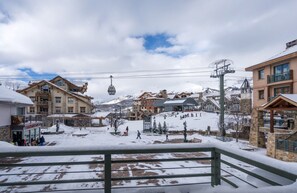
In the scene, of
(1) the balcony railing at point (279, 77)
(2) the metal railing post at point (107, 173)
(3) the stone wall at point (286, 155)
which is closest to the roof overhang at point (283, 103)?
(3) the stone wall at point (286, 155)

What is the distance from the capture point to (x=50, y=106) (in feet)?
134

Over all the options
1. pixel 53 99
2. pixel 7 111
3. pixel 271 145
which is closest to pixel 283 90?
pixel 271 145

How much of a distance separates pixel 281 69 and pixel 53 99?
118 feet

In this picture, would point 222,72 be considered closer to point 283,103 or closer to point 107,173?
point 283,103

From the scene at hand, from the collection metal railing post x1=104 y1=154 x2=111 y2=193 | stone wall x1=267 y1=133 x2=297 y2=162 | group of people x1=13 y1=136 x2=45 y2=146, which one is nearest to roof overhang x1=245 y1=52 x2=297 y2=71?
stone wall x1=267 y1=133 x2=297 y2=162

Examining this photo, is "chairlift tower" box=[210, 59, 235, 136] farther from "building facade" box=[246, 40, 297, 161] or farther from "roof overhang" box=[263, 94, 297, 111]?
"roof overhang" box=[263, 94, 297, 111]

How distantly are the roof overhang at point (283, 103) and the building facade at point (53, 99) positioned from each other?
107 feet

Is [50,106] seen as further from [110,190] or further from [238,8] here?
[110,190]

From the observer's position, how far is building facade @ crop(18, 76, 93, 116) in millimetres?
40469

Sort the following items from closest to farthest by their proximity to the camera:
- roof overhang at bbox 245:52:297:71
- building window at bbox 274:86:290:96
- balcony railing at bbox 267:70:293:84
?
roof overhang at bbox 245:52:297:71 → balcony railing at bbox 267:70:293:84 → building window at bbox 274:86:290:96

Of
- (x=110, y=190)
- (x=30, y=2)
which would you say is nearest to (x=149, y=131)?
(x=30, y=2)

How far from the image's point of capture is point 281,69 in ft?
65.5

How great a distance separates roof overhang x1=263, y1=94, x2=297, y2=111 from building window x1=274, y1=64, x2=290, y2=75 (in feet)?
14.6

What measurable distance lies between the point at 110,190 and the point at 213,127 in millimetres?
33233
